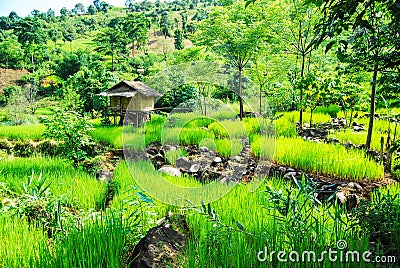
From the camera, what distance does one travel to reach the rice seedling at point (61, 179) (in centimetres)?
385

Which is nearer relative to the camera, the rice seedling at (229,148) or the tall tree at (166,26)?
the rice seedling at (229,148)

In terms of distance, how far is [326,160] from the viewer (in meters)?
4.72

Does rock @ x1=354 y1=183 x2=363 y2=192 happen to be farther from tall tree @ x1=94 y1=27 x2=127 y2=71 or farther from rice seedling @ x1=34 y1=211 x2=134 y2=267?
tall tree @ x1=94 y1=27 x2=127 y2=71

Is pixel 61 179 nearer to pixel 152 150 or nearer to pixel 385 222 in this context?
pixel 152 150

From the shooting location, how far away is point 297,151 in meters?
5.16

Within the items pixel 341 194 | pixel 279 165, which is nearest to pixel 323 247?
pixel 341 194

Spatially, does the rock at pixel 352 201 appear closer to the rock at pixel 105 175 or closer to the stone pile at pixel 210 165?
the stone pile at pixel 210 165

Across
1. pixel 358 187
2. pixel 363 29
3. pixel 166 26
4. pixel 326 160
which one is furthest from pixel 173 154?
pixel 166 26

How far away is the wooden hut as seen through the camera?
22.7 ft

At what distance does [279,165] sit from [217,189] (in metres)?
2.04

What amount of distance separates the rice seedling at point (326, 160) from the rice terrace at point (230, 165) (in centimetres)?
2

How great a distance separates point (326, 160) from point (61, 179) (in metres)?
3.65

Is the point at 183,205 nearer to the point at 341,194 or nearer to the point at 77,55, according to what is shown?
the point at 341,194

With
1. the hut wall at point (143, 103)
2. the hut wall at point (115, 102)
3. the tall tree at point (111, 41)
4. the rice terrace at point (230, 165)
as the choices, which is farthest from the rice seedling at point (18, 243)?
the tall tree at point (111, 41)
